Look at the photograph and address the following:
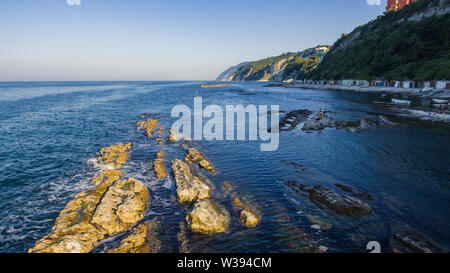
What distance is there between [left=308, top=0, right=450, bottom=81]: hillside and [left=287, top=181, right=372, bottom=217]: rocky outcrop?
79.6 metres

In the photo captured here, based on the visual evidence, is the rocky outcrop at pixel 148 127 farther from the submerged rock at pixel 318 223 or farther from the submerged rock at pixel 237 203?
the submerged rock at pixel 318 223

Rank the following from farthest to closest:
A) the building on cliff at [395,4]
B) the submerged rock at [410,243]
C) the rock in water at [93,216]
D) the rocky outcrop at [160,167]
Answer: the building on cliff at [395,4] < the rocky outcrop at [160,167] < the rock in water at [93,216] < the submerged rock at [410,243]

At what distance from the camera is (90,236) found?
10.8 meters

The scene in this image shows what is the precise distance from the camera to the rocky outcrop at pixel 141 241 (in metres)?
10.1

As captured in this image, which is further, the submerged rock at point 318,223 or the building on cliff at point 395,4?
the building on cliff at point 395,4

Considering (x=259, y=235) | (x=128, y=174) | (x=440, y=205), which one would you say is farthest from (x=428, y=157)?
(x=128, y=174)

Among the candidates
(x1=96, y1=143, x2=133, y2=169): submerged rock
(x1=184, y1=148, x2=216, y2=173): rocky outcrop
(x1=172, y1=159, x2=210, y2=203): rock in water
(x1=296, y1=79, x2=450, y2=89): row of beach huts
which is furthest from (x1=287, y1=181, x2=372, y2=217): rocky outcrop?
(x1=296, y1=79, x2=450, y2=89): row of beach huts

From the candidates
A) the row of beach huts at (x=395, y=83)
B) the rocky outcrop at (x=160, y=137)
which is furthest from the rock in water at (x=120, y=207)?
the row of beach huts at (x=395, y=83)

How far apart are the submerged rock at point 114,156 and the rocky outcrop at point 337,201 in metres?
16.9

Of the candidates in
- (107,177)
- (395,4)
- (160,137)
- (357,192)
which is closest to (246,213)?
(357,192)

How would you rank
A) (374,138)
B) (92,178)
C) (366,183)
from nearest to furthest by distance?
(366,183) → (92,178) → (374,138)

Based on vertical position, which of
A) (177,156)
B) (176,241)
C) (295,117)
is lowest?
(176,241)

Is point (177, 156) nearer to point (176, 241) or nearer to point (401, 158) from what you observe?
point (176, 241)

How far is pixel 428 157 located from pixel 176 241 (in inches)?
993
